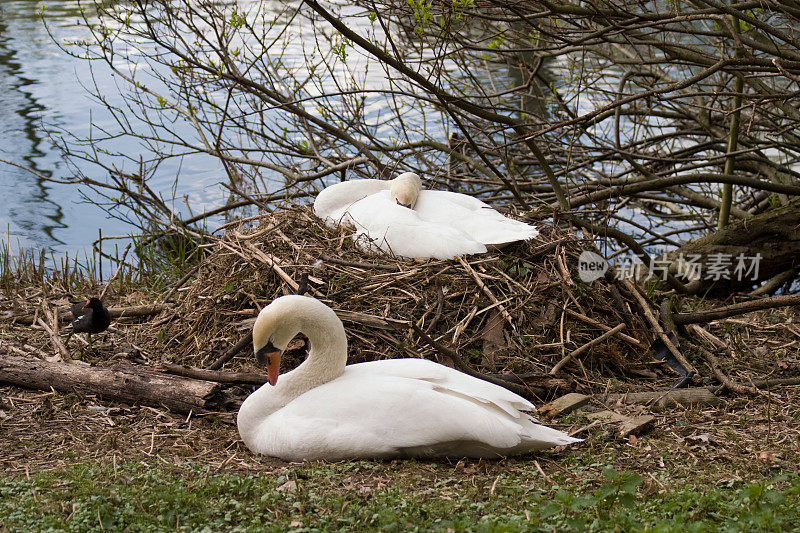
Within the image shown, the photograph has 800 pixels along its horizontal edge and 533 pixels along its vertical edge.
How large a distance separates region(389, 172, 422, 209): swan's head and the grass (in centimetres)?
308

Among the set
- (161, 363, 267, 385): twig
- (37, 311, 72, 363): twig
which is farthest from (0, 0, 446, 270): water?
(161, 363, 267, 385): twig

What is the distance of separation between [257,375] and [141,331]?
5.88 ft

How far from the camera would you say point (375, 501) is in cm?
358

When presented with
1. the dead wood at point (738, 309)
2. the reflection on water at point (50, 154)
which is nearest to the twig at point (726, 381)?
the dead wood at point (738, 309)

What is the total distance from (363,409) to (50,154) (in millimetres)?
13015

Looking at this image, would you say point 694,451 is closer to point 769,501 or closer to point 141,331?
point 769,501

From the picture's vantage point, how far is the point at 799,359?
599 centimetres

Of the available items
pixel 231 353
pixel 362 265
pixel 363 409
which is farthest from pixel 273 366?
pixel 362 265

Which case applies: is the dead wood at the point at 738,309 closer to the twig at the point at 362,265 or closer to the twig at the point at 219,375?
the twig at the point at 362,265

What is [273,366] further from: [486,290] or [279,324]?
[486,290]

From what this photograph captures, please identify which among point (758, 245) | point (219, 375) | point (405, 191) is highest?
point (405, 191)

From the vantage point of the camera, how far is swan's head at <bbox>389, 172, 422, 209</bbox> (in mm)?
6781

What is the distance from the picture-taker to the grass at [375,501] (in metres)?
3.25

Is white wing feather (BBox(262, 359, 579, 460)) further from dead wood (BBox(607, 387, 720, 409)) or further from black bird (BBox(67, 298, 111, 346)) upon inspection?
black bird (BBox(67, 298, 111, 346))
